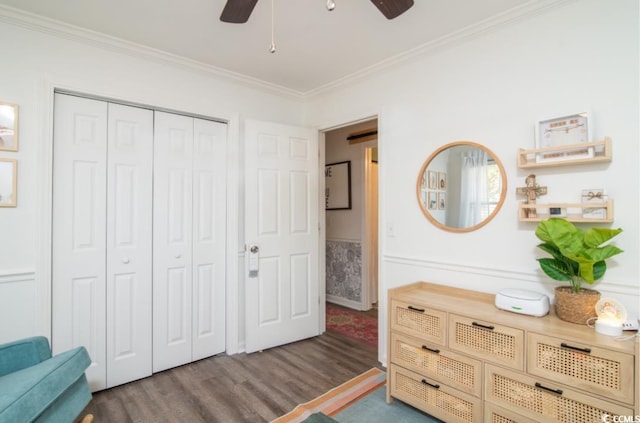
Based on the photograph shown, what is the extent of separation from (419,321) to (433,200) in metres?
0.90

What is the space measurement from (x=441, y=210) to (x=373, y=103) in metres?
1.12

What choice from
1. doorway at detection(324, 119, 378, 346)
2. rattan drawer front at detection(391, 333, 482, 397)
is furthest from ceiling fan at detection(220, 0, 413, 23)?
doorway at detection(324, 119, 378, 346)

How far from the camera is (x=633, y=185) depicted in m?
1.64

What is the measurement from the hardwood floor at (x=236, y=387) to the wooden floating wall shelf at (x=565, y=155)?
6.42 feet

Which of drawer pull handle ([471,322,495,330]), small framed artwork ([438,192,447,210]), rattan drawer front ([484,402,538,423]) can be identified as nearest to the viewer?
rattan drawer front ([484,402,538,423])

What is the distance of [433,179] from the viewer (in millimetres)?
2465

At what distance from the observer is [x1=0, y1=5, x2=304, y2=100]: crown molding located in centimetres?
204

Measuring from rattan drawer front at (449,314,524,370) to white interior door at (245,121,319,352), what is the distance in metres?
1.68

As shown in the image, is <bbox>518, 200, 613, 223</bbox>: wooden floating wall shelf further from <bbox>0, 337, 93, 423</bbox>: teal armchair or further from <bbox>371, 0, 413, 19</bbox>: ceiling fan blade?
<bbox>0, 337, 93, 423</bbox>: teal armchair

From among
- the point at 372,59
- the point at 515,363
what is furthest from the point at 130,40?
the point at 515,363

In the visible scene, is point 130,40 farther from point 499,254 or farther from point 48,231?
point 499,254

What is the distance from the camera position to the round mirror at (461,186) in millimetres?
2150

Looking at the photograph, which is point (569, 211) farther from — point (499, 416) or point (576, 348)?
point (499, 416)

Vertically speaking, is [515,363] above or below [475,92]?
below
